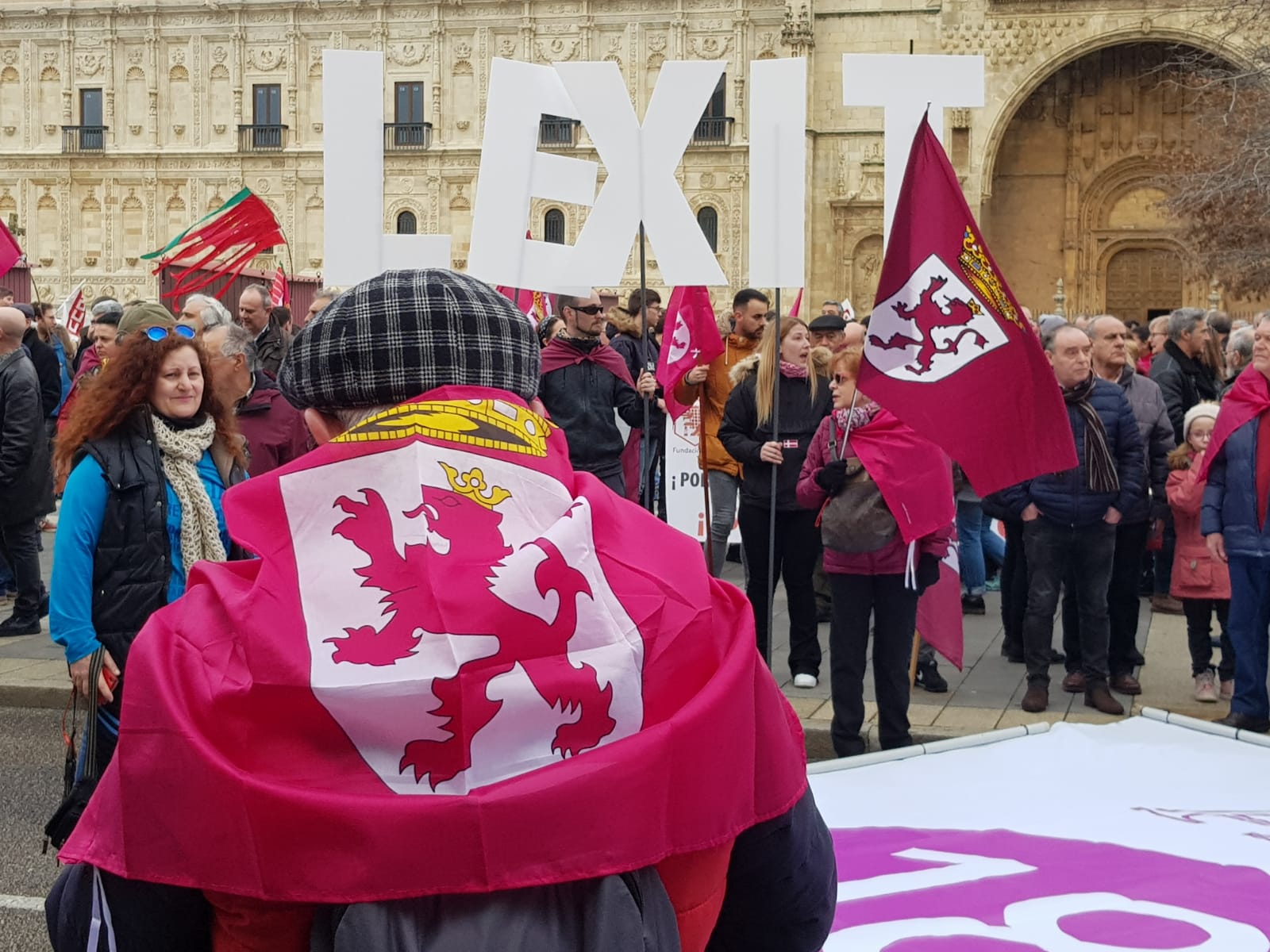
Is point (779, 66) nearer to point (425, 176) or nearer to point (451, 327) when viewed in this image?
point (451, 327)

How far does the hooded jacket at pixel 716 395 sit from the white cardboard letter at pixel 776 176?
1.68m

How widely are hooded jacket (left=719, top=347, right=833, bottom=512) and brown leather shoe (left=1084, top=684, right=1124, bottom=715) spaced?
1702 mm

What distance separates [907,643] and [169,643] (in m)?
5.03

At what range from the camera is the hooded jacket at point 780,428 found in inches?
304

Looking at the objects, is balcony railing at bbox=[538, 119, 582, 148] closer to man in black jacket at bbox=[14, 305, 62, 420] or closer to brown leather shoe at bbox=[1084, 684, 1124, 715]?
man in black jacket at bbox=[14, 305, 62, 420]

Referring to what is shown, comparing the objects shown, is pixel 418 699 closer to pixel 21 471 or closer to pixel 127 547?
pixel 127 547

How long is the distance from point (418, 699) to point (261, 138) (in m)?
42.4

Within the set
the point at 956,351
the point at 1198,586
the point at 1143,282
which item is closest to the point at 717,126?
the point at 1143,282

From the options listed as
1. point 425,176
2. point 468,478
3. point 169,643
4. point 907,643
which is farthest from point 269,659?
point 425,176

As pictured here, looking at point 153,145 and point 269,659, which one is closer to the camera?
point 269,659

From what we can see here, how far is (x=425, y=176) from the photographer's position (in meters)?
40.5

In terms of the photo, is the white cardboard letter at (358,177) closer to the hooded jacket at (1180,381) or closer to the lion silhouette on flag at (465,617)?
the hooded jacket at (1180,381)

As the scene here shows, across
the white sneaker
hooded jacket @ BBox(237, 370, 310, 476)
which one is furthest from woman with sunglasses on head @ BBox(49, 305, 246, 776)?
the white sneaker

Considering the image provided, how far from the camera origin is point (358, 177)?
7648mm
